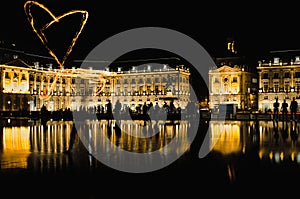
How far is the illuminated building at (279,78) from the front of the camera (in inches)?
3174

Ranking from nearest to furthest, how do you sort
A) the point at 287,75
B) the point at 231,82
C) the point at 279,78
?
the point at 287,75
the point at 279,78
the point at 231,82

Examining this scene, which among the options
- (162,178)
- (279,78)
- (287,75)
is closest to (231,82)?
(279,78)

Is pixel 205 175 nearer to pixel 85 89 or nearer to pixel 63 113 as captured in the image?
pixel 63 113

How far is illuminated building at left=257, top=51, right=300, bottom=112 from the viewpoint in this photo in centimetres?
8062

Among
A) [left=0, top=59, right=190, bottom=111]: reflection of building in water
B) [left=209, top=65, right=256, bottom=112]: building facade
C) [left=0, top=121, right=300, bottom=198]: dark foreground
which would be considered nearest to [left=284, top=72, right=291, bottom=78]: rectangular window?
[left=209, top=65, right=256, bottom=112]: building facade

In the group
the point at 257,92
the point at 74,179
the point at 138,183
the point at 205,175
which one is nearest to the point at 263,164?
the point at 205,175

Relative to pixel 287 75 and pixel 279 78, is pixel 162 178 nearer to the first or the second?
pixel 287 75

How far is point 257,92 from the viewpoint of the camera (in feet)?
280

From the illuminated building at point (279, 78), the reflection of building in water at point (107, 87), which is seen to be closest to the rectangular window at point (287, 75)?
the illuminated building at point (279, 78)

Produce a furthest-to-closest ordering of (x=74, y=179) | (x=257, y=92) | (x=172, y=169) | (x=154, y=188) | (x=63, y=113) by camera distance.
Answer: (x=257, y=92)
(x=63, y=113)
(x=172, y=169)
(x=74, y=179)
(x=154, y=188)

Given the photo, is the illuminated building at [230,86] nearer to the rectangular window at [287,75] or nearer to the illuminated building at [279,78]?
the illuminated building at [279,78]

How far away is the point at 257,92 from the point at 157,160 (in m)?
77.5

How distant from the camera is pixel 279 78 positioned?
82.4 meters

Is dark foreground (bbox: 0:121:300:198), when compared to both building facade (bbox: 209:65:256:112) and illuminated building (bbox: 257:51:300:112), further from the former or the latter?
building facade (bbox: 209:65:256:112)
